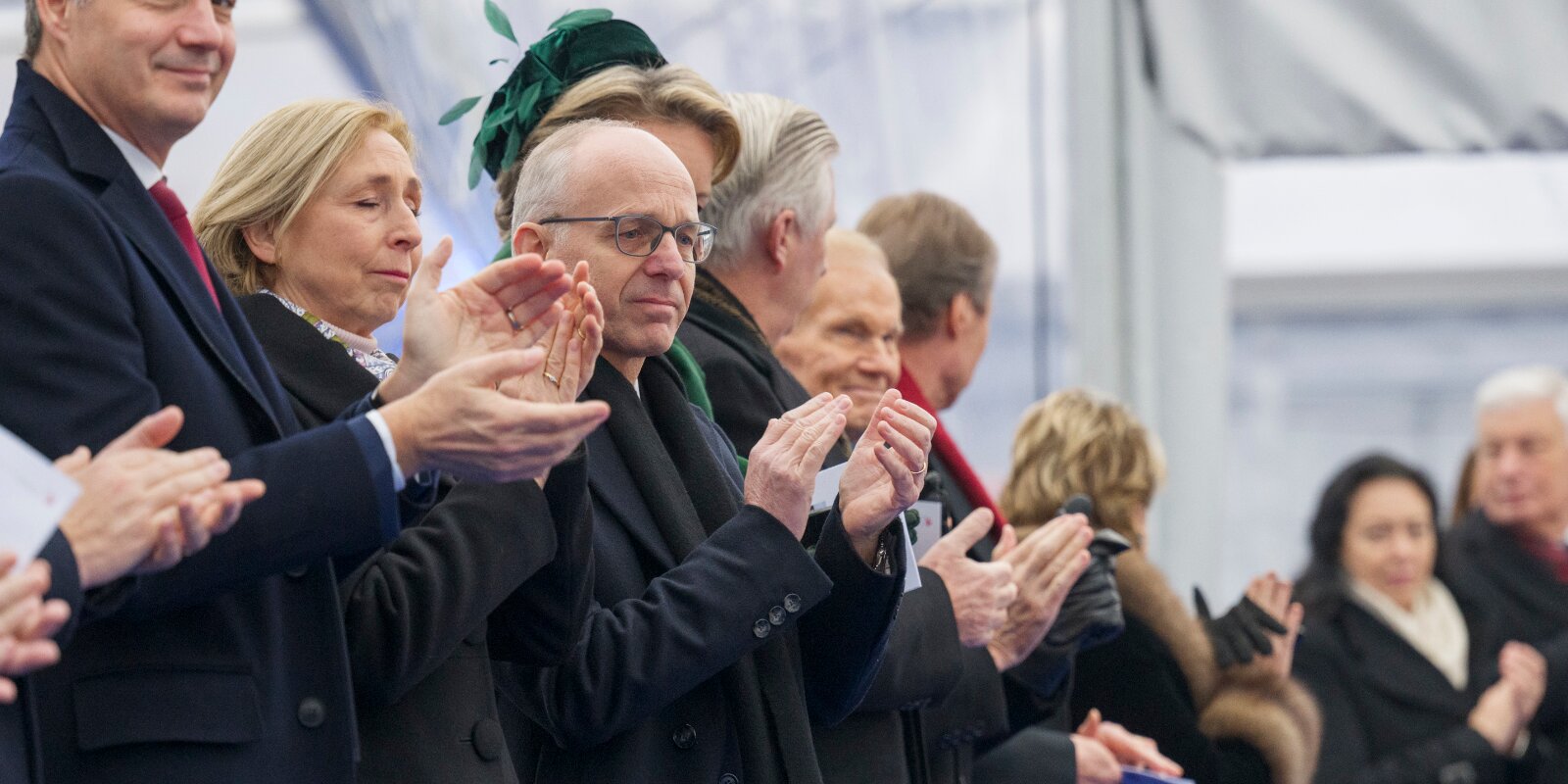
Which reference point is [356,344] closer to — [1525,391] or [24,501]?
[24,501]

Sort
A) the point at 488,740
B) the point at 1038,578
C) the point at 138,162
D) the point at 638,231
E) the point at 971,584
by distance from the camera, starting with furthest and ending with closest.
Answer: the point at 1038,578 < the point at 971,584 < the point at 638,231 < the point at 488,740 < the point at 138,162

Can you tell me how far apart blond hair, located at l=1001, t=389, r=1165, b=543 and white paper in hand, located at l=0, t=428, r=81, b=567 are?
2.67 metres

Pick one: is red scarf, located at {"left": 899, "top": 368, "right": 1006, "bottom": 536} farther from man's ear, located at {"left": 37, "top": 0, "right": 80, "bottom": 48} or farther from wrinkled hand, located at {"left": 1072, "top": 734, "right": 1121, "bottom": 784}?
man's ear, located at {"left": 37, "top": 0, "right": 80, "bottom": 48}

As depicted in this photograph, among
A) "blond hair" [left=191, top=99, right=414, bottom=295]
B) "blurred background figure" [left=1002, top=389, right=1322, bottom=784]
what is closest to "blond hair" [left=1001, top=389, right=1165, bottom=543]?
"blurred background figure" [left=1002, top=389, right=1322, bottom=784]

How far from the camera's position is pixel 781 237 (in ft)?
9.96

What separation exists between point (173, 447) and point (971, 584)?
59.8 inches

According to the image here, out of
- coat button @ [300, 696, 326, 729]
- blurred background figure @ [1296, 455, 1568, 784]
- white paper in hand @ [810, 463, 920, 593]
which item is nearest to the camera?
coat button @ [300, 696, 326, 729]

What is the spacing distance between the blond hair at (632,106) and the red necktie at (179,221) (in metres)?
0.90

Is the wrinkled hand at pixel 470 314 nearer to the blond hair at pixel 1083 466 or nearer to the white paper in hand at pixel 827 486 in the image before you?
the white paper in hand at pixel 827 486

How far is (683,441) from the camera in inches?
96.7

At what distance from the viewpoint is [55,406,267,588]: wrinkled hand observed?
1.53m

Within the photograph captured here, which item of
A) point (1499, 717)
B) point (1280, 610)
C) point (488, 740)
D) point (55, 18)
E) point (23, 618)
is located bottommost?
point (1499, 717)

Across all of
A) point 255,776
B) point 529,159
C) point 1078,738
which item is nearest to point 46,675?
point 255,776

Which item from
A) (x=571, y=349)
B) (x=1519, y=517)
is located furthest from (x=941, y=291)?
(x=1519, y=517)
